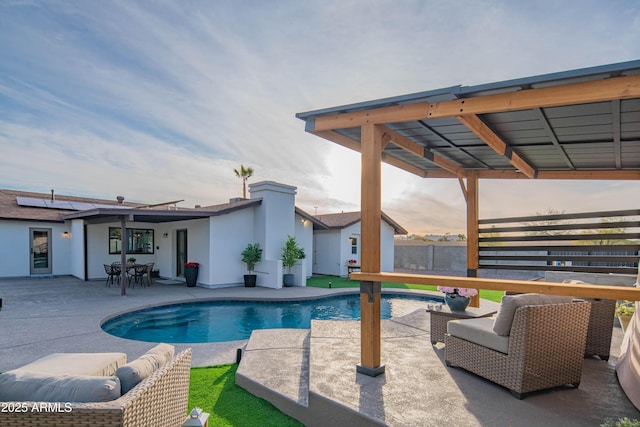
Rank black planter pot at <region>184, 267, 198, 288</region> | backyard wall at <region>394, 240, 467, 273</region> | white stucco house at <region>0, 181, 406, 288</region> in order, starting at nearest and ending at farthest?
white stucco house at <region>0, 181, 406, 288</region>
black planter pot at <region>184, 267, 198, 288</region>
backyard wall at <region>394, 240, 467, 273</region>

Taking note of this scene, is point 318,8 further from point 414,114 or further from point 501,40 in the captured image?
point 414,114

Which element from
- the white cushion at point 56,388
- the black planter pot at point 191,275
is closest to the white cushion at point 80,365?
the white cushion at point 56,388

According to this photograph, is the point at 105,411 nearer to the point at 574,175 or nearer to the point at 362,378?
the point at 362,378

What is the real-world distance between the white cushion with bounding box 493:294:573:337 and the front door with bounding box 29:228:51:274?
18430 millimetres

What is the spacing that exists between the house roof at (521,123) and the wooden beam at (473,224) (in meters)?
0.70

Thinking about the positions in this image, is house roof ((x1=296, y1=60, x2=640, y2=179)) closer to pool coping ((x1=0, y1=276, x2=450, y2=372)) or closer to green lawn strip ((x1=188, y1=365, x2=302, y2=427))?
green lawn strip ((x1=188, y1=365, x2=302, y2=427))

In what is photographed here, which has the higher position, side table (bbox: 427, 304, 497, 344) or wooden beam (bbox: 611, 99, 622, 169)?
wooden beam (bbox: 611, 99, 622, 169)

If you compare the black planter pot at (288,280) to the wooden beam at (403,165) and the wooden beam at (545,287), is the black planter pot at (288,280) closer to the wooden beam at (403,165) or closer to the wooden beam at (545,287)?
the wooden beam at (403,165)

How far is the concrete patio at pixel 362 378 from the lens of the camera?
9.37ft

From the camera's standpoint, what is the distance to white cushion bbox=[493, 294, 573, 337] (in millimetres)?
3217

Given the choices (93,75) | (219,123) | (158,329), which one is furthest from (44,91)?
(158,329)

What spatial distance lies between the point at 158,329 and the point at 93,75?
693 cm

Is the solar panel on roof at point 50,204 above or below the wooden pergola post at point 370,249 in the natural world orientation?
above

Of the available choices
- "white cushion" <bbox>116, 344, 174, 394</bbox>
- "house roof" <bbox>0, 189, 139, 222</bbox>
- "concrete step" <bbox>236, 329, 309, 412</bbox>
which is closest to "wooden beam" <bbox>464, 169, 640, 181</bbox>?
"concrete step" <bbox>236, 329, 309, 412</bbox>
